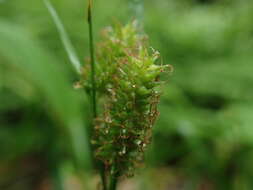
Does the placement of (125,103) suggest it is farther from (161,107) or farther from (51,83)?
(161,107)

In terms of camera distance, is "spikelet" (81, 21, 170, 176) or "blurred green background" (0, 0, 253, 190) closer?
"spikelet" (81, 21, 170, 176)

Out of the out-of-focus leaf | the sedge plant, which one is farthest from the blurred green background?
the sedge plant

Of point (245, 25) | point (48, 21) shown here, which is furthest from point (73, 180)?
point (245, 25)

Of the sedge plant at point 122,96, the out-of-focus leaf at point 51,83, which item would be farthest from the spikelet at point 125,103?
the out-of-focus leaf at point 51,83

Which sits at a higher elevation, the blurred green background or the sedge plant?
the sedge plant

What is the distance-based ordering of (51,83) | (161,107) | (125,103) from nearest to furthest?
(125,103) → (51,83) → (161,107)

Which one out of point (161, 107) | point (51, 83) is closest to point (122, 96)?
point (51, 83)

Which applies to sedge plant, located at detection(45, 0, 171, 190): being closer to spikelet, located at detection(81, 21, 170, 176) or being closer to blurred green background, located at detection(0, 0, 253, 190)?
spikelet, located at detection(81, 21, 170, 176)

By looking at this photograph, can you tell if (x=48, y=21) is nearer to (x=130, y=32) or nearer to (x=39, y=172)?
(x=39, y=172)

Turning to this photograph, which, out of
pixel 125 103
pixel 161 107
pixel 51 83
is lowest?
pixel 161 107
